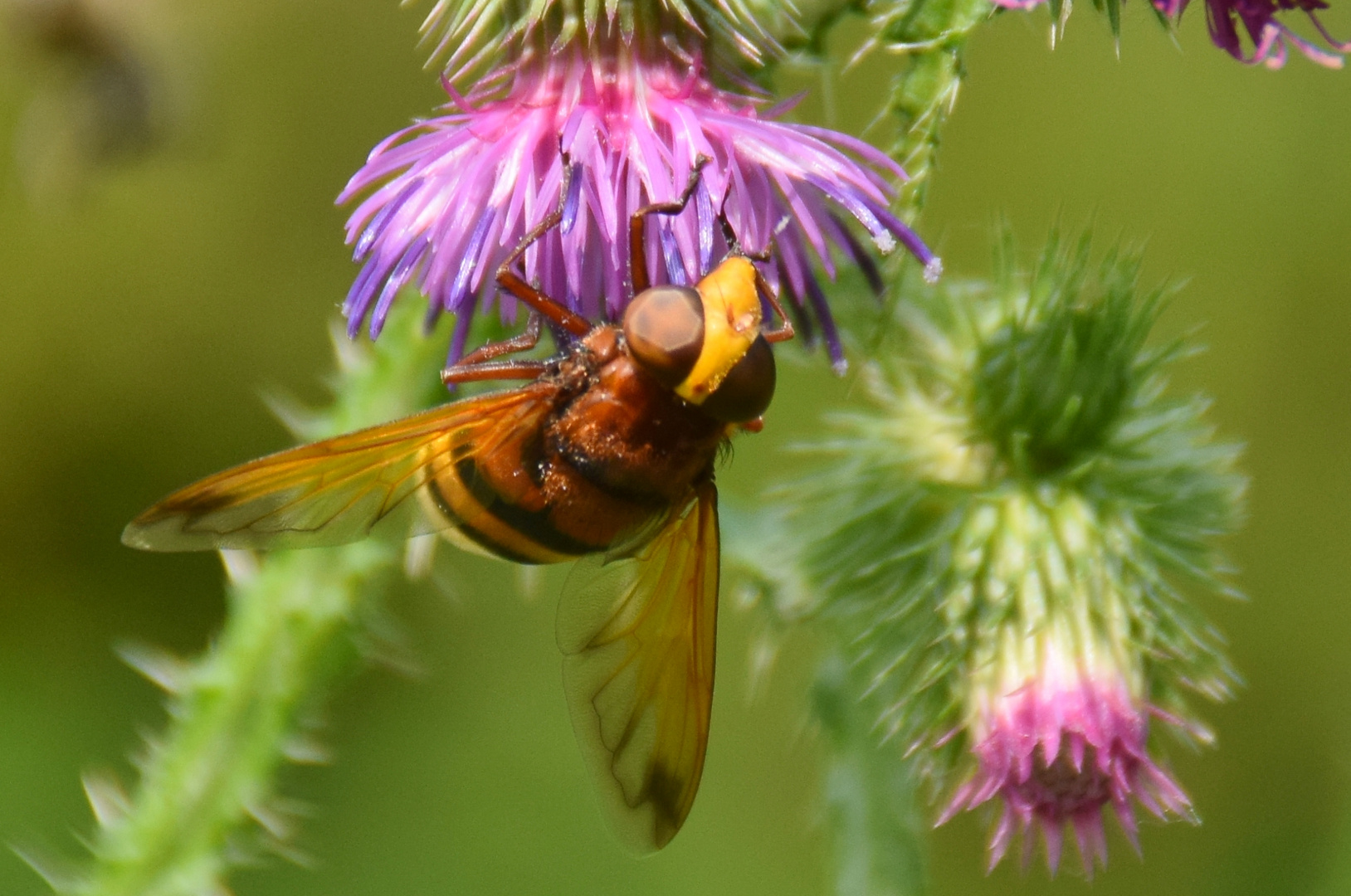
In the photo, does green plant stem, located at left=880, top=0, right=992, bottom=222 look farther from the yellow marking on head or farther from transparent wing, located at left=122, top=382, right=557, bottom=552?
transparent wing, located at left=122, top=382, right=557, bottom=552

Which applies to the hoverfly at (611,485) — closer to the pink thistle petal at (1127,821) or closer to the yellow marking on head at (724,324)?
the yellow marking on head at (724,324)

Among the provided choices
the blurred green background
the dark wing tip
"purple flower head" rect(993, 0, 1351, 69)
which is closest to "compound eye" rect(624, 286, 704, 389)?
the dark wing tip

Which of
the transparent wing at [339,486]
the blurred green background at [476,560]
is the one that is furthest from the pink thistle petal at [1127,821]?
the blurred green background at [476,560]

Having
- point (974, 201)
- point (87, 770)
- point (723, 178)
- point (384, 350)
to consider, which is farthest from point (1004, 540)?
point (87, 770)

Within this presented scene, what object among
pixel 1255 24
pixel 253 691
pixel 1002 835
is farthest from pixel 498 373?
pixel 1255 24

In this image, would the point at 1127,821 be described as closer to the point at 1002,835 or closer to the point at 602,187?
the point at 1002,835

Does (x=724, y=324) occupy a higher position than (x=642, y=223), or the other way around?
(x=642, y=223)
